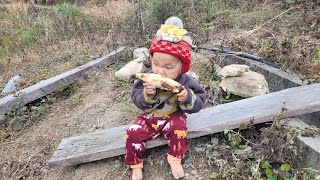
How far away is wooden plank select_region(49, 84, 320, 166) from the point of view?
2.69 metres

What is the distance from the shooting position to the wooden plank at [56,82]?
387 cm

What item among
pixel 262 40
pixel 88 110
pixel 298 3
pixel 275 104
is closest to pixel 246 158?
pixel 275 104

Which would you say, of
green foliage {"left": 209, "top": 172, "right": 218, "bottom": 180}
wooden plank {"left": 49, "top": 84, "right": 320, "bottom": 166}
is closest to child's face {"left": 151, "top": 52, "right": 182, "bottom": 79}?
wooden plank {"left": 49, "top": 84, "right": 320, "bottom": 166}

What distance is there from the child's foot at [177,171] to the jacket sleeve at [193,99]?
1.37 ft

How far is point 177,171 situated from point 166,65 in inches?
31.1

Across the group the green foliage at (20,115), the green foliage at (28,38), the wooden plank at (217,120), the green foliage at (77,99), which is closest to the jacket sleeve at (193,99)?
the wooden plank at (217,120)

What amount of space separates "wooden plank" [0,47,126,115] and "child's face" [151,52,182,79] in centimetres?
218

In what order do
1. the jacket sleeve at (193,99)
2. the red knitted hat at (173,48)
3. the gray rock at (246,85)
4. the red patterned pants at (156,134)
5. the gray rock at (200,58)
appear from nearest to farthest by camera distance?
1. the red knitted hat at (173,48)
2. the jacket sleeve at (193,99)
3. the red patterned pants at (156,134)
4. the gray rock at (246,85)
5. the gray rock at (200,58)

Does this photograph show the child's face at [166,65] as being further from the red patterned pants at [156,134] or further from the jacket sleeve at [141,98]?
the red patterned pants at [156,134]

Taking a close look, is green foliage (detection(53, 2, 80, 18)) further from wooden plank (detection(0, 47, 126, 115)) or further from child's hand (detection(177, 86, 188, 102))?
child's hand (detection(177, 86, 188, 102))

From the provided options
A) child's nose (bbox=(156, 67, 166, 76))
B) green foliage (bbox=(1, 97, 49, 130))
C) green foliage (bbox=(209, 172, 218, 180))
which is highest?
child's nose (bbox=(156, 67, 166, 76))

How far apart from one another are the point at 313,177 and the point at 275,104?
76 cm

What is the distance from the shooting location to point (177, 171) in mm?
2496

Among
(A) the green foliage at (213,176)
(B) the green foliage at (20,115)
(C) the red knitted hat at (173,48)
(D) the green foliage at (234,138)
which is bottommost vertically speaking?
(B) the green foliage at (20,115)
